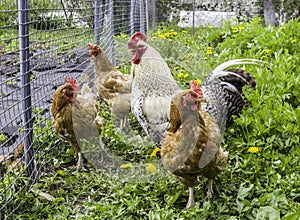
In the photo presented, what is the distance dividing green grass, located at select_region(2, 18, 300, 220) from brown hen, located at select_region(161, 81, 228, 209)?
35 centimetres

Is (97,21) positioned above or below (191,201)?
above

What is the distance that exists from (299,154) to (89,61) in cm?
329

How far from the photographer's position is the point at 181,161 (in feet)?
9.48

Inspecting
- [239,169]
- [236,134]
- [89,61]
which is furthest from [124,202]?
[89,61]

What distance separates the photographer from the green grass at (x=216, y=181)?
3076mm

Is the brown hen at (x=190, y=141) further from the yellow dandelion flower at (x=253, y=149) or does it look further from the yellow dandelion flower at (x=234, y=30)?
the yellow dandelion flower at (x=234, y=30)

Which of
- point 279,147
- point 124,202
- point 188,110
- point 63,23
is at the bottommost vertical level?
point 124,202

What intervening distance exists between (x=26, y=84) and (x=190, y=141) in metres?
1.45

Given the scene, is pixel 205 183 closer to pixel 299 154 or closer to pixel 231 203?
pixel 231 203

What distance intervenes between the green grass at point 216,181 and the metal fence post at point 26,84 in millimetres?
257

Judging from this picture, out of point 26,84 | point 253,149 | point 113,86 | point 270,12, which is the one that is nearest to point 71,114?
point 26,84

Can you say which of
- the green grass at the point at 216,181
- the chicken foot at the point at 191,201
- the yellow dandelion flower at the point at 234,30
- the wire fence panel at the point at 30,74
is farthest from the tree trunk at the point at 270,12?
the chicken foot at the point at 191,201

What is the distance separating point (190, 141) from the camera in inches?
113

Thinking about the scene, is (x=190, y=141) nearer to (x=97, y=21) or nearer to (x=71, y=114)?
(x=71, y=114)
